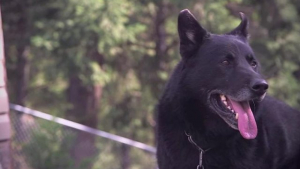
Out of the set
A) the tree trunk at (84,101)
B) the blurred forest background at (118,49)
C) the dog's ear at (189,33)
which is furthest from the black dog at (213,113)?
the tree trunk at (84,101)

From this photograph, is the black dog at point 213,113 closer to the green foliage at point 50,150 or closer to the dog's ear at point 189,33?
the dog's ear at point 189,33

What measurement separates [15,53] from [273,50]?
603 cm

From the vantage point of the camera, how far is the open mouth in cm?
413

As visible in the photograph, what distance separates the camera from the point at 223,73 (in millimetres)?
4266

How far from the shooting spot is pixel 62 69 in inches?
444

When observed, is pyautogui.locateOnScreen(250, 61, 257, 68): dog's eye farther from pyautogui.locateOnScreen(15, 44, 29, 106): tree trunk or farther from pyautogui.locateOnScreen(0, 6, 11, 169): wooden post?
pyautogui.locateOnScreen(15, 44, 29, 106): tree trunk

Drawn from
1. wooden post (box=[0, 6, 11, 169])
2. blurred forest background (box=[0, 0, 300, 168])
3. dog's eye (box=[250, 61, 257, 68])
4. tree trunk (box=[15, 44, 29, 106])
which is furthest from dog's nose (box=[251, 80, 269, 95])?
tree trunk (box=[15, 44, 29, 106])

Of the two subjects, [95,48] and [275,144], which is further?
[95,48]

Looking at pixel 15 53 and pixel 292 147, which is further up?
pixel 292 147

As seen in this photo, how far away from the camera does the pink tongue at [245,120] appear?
4117 mm

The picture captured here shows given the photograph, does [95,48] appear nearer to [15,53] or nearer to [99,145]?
[99,145]

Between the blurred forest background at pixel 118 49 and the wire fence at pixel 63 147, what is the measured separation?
2.00m

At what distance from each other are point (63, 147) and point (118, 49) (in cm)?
506

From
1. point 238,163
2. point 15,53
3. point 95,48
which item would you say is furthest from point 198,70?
point 15,53
